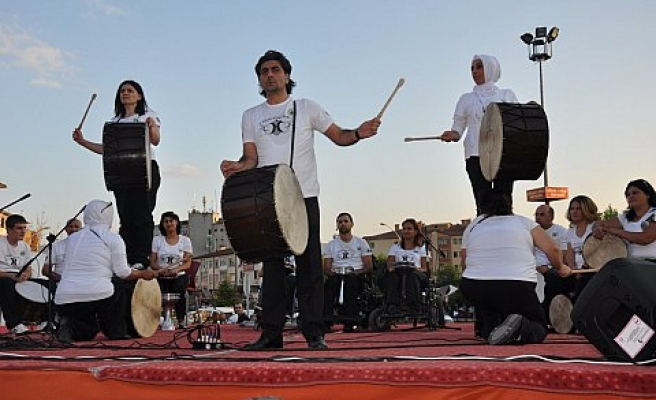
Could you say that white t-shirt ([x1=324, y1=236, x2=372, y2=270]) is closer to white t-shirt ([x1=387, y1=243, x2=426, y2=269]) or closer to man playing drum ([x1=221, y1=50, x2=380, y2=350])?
white t-shirt ([x1=387, y1=243, x2=426, y2=269])

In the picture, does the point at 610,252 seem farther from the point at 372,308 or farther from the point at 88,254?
the point at 88,254

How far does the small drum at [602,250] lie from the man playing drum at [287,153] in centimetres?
328

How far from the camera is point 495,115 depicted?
233 inches

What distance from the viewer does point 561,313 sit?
753cm

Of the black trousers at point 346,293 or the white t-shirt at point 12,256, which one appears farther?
the black trousers at point 346,293

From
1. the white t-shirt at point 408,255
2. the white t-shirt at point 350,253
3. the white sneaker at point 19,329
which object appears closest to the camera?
the white sneaker at point 19,329

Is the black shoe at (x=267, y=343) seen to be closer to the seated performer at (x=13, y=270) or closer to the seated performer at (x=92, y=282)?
the seated performer at (x=92, y=282)

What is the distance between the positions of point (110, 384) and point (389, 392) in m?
1.23

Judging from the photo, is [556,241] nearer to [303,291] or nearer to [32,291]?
[303,291]

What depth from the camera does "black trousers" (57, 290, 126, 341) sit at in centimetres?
640


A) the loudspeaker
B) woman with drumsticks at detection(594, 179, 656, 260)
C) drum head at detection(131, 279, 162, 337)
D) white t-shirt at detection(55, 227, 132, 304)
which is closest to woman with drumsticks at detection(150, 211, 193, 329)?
drum head at detection(131, 279, 162, 337)

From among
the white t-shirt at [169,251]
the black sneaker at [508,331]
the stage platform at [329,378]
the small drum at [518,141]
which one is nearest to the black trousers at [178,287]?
the white t-shirt at [169,251]

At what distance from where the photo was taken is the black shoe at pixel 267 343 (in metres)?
4.68

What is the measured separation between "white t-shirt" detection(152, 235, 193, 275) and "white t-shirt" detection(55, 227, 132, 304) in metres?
2.63
